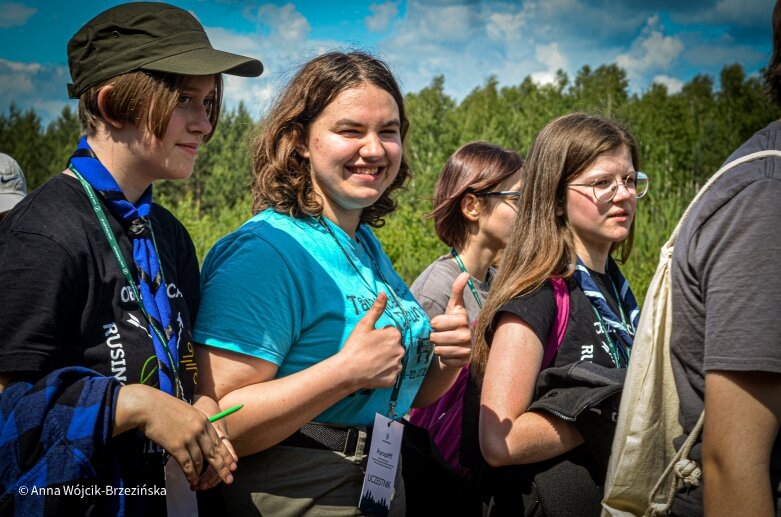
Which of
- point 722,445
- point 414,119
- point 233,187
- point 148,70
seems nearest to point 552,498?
point 722,445

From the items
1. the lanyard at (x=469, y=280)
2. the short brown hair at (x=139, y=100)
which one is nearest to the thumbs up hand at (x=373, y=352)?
the short brown hair at (x=139, y=100)

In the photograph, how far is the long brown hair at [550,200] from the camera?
8.83 feet

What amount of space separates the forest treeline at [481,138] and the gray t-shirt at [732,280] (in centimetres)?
707

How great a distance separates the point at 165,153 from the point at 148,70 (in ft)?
0.70

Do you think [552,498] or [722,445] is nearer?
[722,445]

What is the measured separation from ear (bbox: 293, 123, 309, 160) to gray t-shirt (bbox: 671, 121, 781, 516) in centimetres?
125

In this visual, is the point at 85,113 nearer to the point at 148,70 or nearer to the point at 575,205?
the point at 148,70

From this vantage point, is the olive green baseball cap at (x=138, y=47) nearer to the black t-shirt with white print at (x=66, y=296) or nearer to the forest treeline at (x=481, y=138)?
the black t-shirt with white print at (x=66, y=296)

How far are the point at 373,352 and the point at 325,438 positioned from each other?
32 cm

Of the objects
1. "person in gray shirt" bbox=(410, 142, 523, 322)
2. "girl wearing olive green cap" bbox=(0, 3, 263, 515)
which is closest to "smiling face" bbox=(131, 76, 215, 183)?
"girl wearing olive green cap" bbox=(0, 3, 263, 515)

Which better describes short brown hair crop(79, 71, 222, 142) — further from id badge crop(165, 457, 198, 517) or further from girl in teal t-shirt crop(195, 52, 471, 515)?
id badge crop(165, 457, 198, 517)

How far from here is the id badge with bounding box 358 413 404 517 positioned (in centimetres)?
216

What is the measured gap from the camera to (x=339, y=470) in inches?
83.9

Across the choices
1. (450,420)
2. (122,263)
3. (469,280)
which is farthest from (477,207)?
(122,263)
